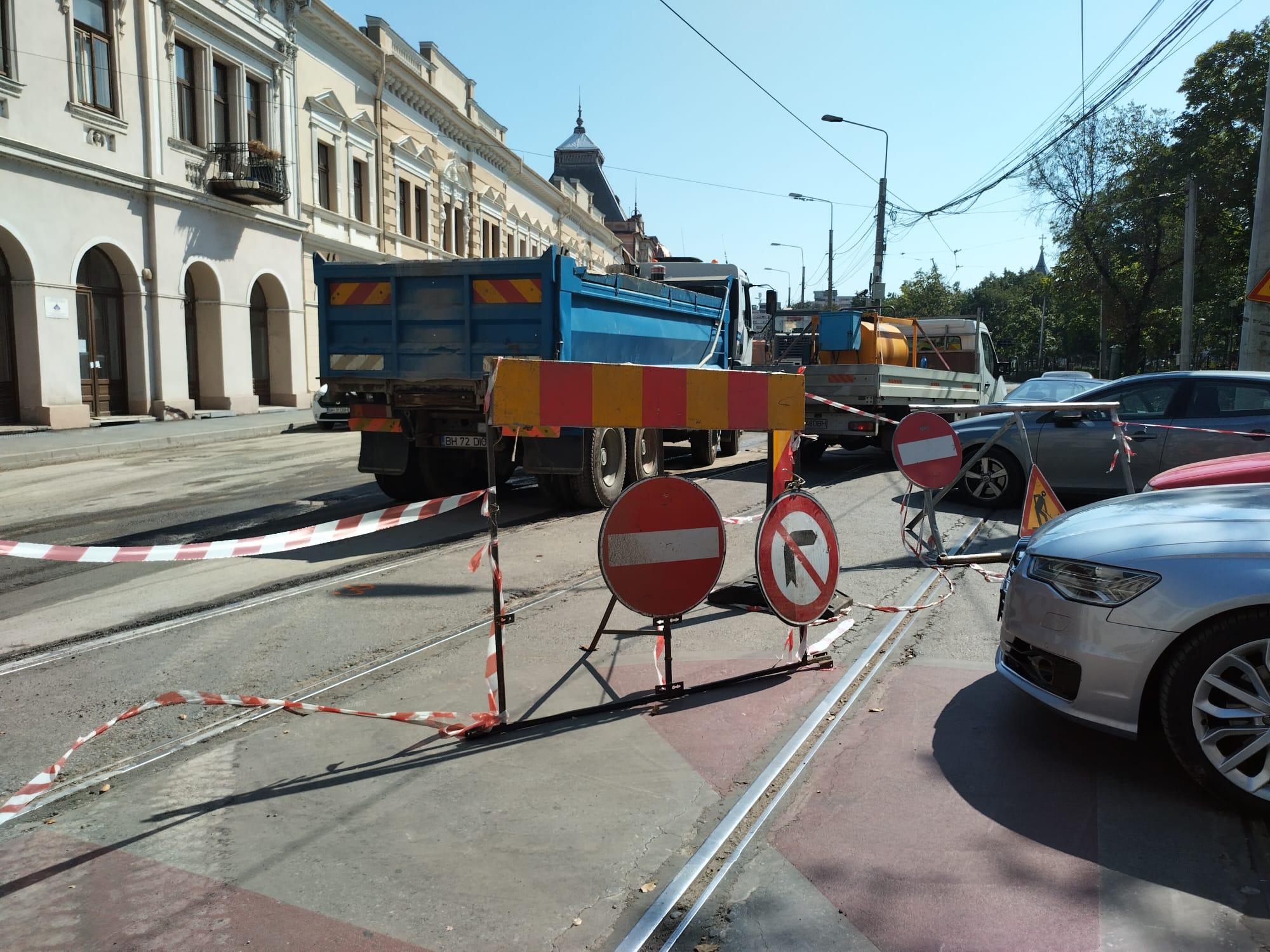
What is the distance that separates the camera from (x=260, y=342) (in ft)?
89.8

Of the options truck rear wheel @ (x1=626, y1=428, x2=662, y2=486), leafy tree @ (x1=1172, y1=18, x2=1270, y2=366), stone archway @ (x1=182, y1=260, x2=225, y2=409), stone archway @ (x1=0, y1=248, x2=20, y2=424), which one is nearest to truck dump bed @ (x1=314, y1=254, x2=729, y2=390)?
truck rear wheel @ (x1=626, y1=428, x2=662, y2=486)

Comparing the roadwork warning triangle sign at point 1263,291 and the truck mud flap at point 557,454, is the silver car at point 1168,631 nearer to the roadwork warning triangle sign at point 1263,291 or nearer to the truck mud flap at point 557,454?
the truck mud flap at point 557,454

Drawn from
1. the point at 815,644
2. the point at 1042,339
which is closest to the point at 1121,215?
the point at 815,644

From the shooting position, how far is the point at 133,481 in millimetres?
12891

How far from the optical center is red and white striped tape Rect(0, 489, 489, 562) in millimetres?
4160

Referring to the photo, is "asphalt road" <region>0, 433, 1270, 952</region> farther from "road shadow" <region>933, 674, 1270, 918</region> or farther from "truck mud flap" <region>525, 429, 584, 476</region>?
"truck mud flap" <region>525, 429, 584, 476</region>

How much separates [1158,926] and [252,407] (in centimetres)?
2553

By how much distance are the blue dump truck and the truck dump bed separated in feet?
0.04

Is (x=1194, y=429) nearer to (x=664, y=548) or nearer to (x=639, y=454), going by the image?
(x=639, y=454)

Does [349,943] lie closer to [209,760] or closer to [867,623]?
[209,760]

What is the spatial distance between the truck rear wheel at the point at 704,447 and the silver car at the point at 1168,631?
10195 millimetres

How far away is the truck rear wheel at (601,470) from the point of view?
9984 mm

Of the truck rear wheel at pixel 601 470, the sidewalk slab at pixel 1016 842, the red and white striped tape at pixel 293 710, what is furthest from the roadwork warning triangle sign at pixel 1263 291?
the red and white striped tape at pixel 293 710

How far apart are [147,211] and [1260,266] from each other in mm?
21366
